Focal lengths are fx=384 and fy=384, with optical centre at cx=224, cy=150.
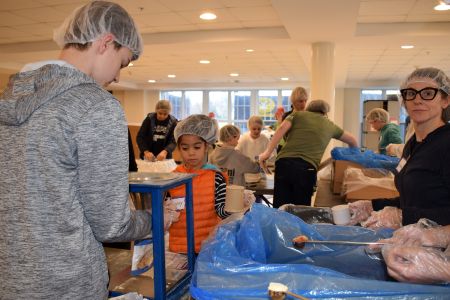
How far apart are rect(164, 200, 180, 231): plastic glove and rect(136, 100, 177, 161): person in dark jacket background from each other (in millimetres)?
2951

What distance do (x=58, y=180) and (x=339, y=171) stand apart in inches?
99.6

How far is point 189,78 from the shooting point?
11539 mm

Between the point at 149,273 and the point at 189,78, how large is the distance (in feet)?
34.6

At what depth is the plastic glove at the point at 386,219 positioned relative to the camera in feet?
4.81

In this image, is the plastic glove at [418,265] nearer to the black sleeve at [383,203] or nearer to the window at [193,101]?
the black sleeve at [383,203]

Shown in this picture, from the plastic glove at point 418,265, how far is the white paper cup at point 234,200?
2.63 feet

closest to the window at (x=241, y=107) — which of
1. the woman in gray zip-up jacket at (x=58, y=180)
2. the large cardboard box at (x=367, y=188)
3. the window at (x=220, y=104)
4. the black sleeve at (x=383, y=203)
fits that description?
the window at (x=220, y=104)

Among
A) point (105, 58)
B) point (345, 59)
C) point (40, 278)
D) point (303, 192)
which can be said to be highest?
point (345, 59)

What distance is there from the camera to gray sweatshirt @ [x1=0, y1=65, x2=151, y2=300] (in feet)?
2.90

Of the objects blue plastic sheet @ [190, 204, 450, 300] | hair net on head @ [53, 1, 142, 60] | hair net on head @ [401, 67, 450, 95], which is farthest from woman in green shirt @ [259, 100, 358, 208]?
hair net on head @ [53, 1, 142, 60]

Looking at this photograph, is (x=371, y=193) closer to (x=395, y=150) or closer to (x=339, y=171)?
(x=339, y=171)

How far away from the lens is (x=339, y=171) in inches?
120

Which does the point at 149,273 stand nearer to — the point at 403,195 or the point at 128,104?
the point at 403,195

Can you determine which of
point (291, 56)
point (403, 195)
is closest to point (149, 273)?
point (403, 195)
